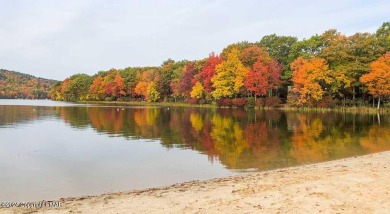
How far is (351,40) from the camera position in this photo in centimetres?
5434

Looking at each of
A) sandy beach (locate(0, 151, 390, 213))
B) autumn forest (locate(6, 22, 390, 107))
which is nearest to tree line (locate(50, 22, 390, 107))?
autumn forest (locate(6, 22, 390, 107))

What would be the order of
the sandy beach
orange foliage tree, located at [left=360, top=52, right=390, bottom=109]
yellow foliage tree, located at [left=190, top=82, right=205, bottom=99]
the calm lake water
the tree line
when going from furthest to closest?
yellow foliage tree, located at [left=190, top=82, right=205, bottom=99]
the tree line
orange foliage tree, located at [left=360, top=52, right=390, bottom=109]
the calm lake water
the sandy beach

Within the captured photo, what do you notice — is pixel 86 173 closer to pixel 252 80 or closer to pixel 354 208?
pixel 354 208

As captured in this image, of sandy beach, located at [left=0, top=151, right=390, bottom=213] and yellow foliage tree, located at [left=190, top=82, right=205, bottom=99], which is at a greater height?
yellow foliage tree, located at [left=190, top=82, right=205, bottom=99]

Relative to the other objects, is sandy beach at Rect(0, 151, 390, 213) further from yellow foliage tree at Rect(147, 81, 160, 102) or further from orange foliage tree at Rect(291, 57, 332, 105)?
yellow foliage tree at Rect(147, 81, 160, 102)

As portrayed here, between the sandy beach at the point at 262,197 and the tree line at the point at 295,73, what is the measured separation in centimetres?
4341

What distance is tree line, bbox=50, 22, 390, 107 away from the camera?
51.8 m

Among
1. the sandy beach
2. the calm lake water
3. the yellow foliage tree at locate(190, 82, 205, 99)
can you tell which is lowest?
the calm lake water

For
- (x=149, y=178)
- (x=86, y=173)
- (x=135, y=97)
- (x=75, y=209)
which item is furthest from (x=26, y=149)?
(x=135, y=97)

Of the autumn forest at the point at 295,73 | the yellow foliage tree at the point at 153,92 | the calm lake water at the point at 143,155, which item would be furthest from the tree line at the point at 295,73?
the calm lake water at the point at 143,155

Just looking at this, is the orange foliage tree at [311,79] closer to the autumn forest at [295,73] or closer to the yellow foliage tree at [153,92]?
the autumn forest at [295,73]

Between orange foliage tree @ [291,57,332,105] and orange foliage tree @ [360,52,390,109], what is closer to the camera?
orange foliage tree @ [360,52,390,109]

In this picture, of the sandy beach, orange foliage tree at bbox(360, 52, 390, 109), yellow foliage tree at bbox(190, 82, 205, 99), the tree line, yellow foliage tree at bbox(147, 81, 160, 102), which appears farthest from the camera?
yellow foliage tree at bbox(147, 81, 160, 102)

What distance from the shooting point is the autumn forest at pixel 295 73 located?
51.8m
